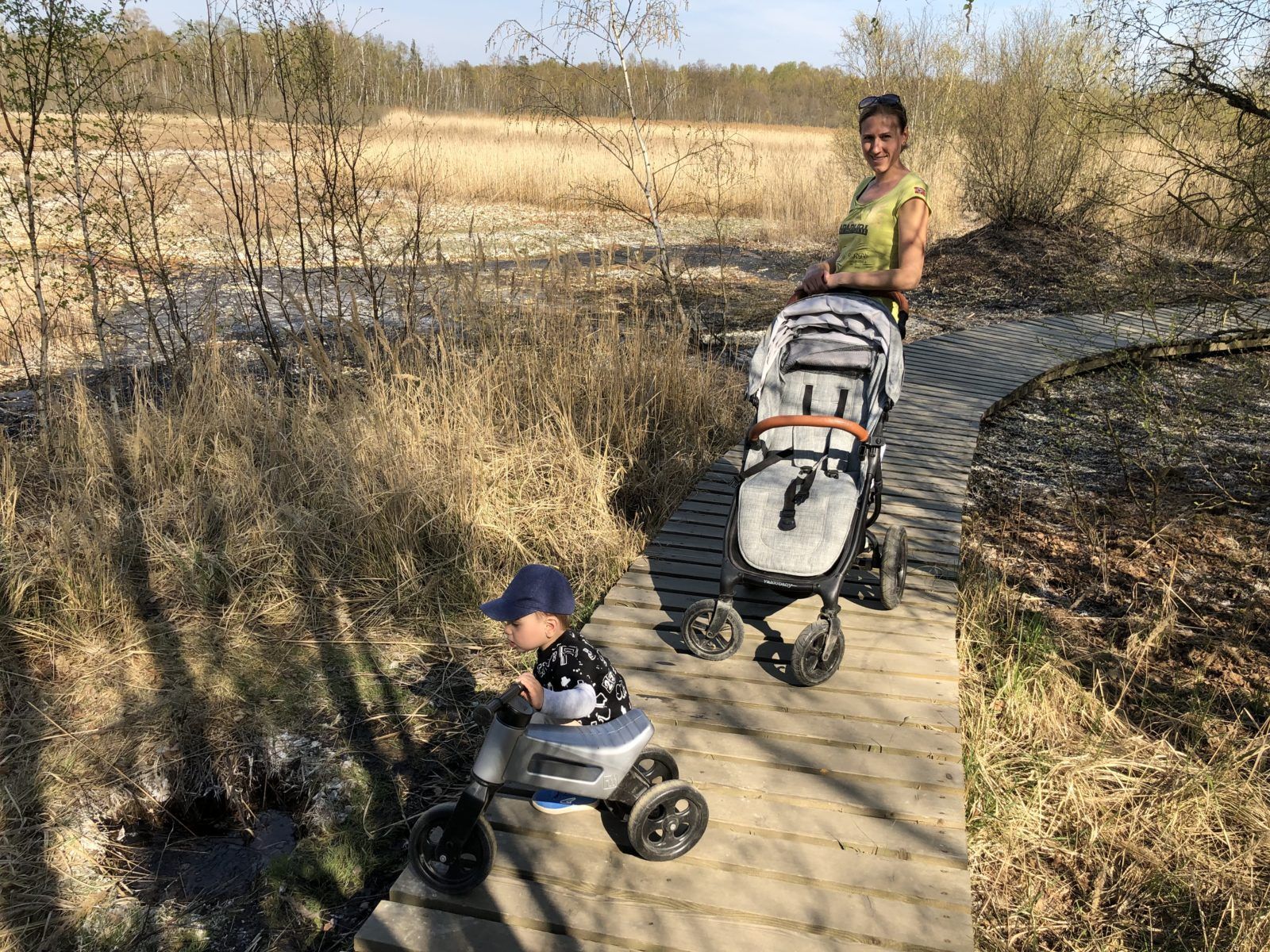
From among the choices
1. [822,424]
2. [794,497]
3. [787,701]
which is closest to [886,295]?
[822,424]

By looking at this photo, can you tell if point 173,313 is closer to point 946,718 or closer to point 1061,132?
point 946,718

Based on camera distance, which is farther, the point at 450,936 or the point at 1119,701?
the point at 1119,701

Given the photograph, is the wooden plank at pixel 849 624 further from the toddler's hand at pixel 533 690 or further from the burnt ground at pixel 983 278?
the burnt ground at pixel 983 278

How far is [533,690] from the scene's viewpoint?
2.40 meters

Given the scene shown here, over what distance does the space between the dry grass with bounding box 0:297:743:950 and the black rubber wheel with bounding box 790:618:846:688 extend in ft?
5.04

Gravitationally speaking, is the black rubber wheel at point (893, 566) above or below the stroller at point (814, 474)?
below

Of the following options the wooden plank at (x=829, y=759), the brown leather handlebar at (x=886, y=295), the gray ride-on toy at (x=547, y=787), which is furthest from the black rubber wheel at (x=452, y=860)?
the brown leather handlebar at (x=886, y=295)

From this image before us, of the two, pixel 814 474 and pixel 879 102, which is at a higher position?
pixel 879 102

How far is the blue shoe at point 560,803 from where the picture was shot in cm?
266

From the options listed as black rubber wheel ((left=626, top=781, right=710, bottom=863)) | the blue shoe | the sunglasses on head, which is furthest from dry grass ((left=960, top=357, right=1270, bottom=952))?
the sunglasses on head

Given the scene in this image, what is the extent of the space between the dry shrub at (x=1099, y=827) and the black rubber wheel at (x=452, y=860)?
152 centimetres

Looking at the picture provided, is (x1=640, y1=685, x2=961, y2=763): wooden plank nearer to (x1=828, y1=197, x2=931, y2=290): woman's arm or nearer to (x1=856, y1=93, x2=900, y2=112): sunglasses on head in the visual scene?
(x1=828, y1=197, x2=931, y2=290): woman's arm

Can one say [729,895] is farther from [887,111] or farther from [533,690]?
[887,111]

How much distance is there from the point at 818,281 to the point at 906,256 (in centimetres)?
40
